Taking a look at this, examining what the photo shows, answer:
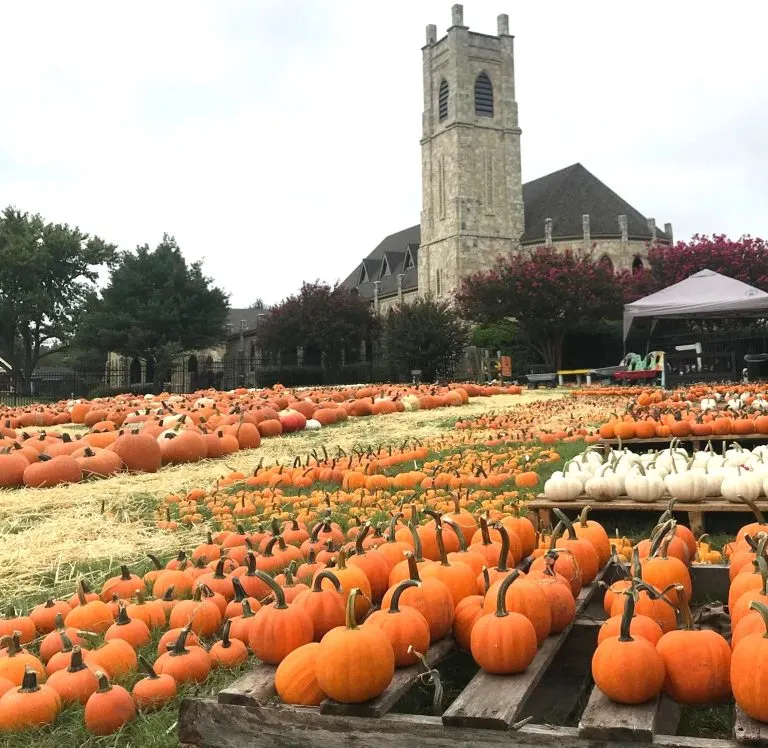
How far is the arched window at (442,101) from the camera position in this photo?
57.6 meters

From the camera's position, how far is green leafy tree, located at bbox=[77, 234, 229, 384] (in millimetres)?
47031

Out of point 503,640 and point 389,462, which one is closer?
point 503,640

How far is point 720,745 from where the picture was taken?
1.94 meters

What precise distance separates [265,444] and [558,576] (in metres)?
8.16

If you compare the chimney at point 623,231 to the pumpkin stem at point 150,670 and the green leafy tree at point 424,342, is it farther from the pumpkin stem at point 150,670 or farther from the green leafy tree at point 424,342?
the pumpkin stem at point 150,670

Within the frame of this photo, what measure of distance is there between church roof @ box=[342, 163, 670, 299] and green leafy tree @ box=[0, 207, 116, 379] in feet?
75.5

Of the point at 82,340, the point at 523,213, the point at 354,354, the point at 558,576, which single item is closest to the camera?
the point at 558,576

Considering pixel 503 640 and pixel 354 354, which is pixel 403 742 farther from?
pixel 354 354

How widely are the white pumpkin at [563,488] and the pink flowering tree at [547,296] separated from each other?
3292 cm

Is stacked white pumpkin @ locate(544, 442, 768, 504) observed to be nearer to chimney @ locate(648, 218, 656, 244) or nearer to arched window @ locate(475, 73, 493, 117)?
chimney @ locate(648, 218, 656, 244)

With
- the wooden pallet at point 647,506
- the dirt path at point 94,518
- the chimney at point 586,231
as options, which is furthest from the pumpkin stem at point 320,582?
the chimney at point 586,231

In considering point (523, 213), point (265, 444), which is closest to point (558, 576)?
point (265, 444)

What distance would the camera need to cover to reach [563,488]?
5.02 meters

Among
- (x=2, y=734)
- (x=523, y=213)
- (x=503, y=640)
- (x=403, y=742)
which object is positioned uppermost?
(x=523, y=213)
